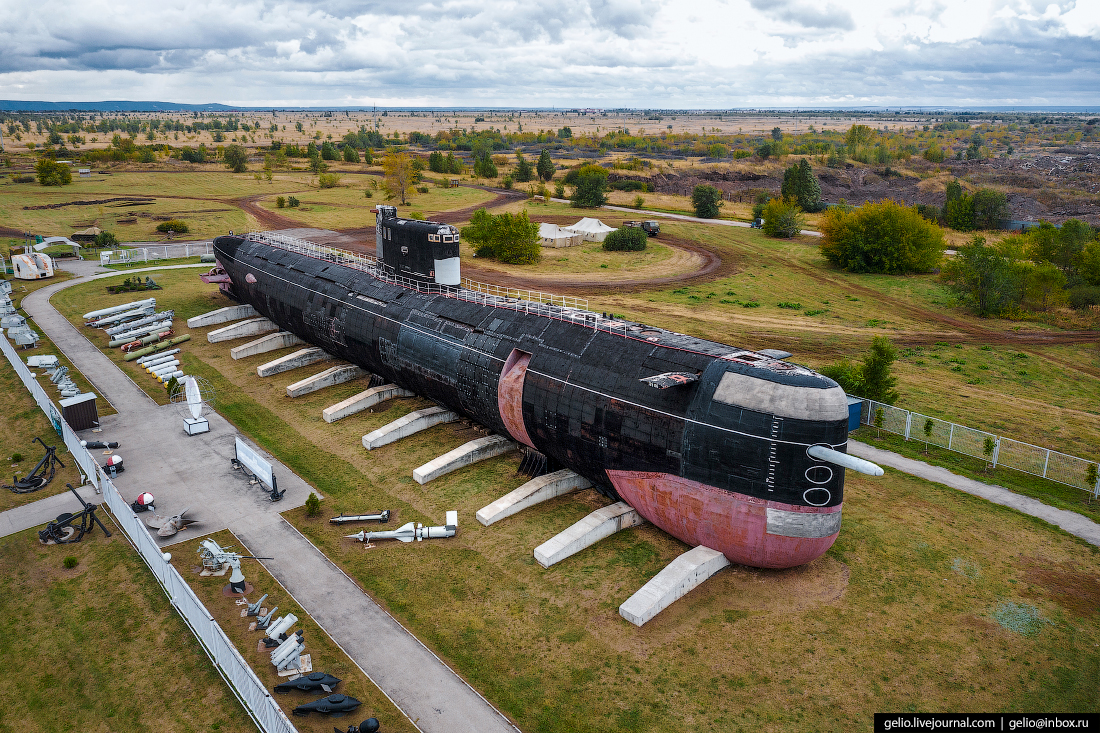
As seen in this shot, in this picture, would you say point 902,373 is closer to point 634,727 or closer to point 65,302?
point 634,727

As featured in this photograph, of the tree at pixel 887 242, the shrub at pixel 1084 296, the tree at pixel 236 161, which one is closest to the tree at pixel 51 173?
the tree at pixel 236 161

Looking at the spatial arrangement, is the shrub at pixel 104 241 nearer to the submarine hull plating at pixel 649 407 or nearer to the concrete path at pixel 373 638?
the submarine hull plating at pixel 649 407

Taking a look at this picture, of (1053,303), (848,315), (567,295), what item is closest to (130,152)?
(567,295)

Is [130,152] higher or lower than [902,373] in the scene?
higher

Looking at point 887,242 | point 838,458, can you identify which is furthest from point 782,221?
point 838,458

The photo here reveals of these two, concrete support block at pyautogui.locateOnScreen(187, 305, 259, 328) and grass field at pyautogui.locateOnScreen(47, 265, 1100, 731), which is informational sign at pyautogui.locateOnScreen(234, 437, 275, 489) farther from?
concrete support block at pyautogui.locateOnScreen(187, 305, 259, 328)

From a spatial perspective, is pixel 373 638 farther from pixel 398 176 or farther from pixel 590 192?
pixel 590 192
